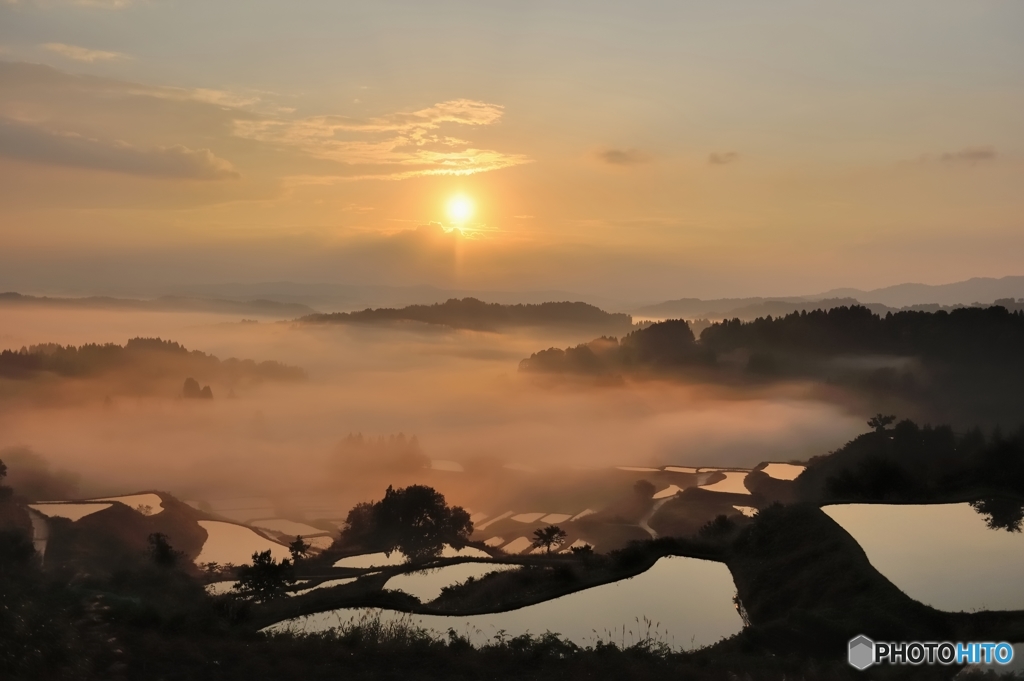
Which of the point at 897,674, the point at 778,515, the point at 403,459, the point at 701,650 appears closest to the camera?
the point at 897,674

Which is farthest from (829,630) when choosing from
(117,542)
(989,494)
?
(117,542)

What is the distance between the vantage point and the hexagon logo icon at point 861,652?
62.5ft

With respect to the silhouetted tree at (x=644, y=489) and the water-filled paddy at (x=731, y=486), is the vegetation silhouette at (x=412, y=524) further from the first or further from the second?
the silhouetted tree at (x=644, y=489)

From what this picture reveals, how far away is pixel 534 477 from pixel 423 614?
396 feet

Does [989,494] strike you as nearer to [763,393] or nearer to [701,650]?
[701,650]

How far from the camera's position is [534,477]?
14412 centimetres

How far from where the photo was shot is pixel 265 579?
35344 mm

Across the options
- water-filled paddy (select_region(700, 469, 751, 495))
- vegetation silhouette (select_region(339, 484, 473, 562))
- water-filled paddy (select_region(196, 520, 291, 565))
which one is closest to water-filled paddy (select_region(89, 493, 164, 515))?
water-filled paddy (select_region(196, 520, 291, 565))

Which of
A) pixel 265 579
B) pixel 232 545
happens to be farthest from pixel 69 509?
pixel 265 579

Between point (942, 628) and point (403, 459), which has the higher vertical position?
point (942, 628)

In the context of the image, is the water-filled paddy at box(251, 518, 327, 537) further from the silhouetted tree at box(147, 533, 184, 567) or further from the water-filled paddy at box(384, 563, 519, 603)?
the water-filled paddy at box(384, 563, 519, 603)

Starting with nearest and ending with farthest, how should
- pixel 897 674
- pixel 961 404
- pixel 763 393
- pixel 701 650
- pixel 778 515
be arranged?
pixel 897 674 < pixel 701 650 < pixel 778 515 < pixel 961 404 < pixel 763 393

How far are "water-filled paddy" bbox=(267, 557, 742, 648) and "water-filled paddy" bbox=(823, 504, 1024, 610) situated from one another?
5.21 meters

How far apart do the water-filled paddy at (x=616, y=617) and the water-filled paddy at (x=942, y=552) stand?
521 cm
